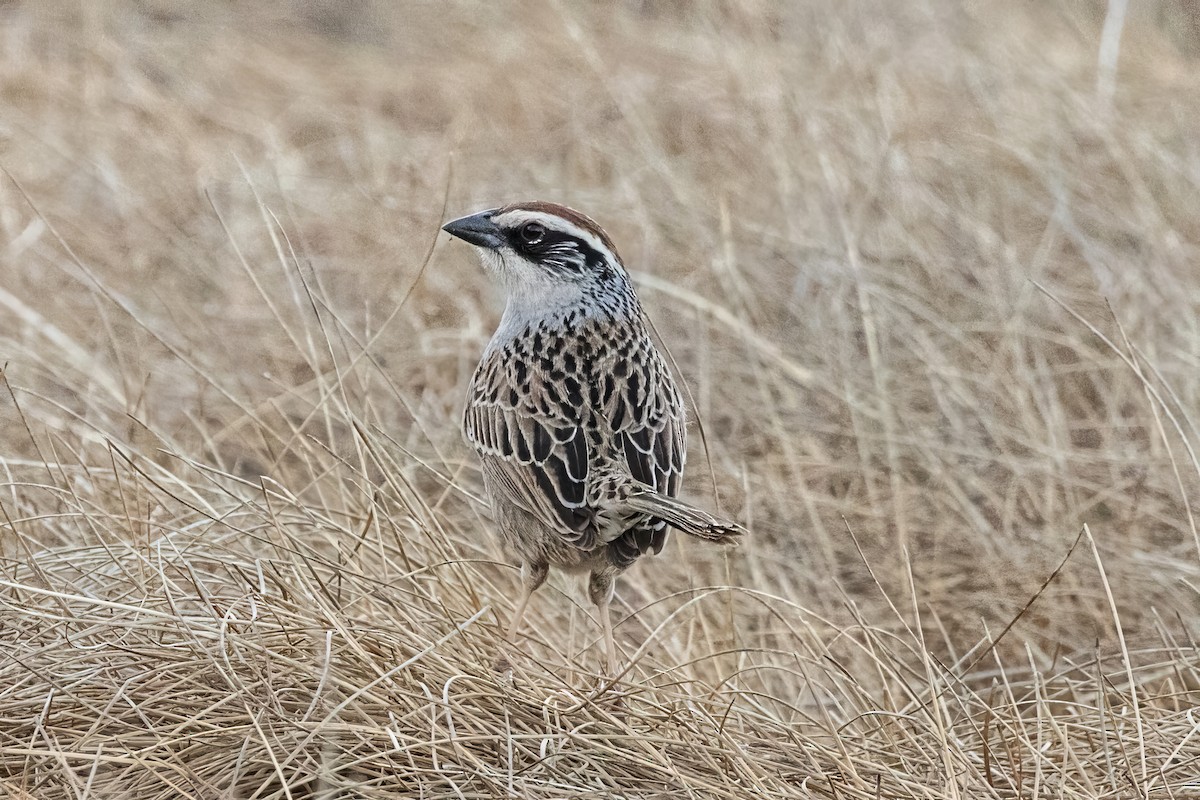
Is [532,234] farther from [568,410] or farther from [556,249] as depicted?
[568,410]

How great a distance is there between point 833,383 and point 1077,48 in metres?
4.93

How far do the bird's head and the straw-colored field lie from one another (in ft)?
2.27

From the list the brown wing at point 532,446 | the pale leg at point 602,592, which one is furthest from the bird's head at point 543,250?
the pale leg at point 602,592

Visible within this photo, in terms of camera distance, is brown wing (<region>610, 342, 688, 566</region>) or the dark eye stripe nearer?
brown wing (<region>610, 342, 688, 566</region>)

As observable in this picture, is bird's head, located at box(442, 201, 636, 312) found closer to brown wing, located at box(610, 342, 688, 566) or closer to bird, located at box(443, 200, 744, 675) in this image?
bird, located at box(443, 200, 744, 675)

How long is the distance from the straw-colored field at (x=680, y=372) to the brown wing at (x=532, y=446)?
293mm

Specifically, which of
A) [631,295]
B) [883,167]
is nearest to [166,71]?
[883,167]

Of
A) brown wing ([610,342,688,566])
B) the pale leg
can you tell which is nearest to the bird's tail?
brown wing ([610,342,688,566])

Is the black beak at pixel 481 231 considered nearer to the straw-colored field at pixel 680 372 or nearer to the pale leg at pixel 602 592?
the straw-colored field at pixel 680 372

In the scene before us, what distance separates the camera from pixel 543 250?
5.04 meters

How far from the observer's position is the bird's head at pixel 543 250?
197 inches

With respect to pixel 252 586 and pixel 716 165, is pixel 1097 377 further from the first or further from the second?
pixel 252 586

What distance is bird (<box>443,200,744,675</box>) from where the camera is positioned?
4.57 metres

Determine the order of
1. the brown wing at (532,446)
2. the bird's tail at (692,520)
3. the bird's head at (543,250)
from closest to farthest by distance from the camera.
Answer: the bird's tail at (692,520), the brown wing at (532,446), the bird's head at (543,250)
